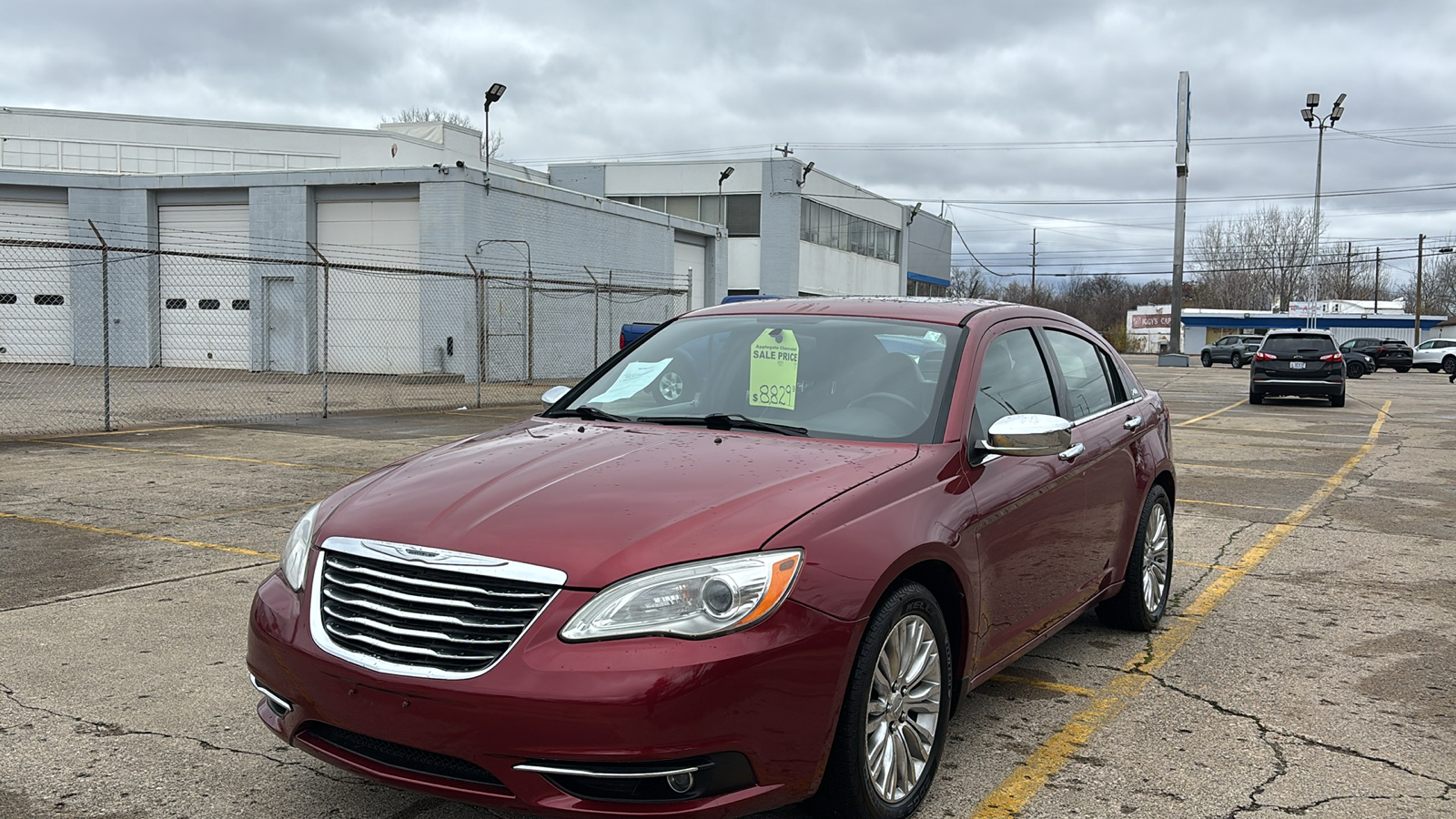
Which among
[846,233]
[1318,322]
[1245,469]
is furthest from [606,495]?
[1318,322]

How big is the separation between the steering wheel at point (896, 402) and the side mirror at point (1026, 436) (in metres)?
0.23

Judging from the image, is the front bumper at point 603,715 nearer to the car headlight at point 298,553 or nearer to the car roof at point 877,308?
A: the car headlight at point 298,553

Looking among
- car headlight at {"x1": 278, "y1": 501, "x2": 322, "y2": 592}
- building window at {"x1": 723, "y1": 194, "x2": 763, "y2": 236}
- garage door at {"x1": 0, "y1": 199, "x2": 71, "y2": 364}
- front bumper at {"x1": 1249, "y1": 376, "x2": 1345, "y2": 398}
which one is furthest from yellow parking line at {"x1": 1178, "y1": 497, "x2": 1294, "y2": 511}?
building window at {"x1": 723, "y1": 194, "x2": 763, "y2": 236}

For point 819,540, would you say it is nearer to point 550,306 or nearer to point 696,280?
point 550,306

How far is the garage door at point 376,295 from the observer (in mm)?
26562

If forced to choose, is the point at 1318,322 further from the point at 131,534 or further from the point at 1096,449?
the point at 131,534

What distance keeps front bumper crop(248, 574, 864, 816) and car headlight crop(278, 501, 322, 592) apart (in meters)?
0.35

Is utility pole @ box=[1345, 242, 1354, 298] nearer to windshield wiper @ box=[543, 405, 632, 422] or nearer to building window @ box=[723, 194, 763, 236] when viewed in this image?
building window @ box=[723, 194, 763, 236]

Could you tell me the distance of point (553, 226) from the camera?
28.9m

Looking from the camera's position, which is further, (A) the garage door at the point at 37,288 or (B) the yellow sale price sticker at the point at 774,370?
(A) the garage door at the point at 37,288

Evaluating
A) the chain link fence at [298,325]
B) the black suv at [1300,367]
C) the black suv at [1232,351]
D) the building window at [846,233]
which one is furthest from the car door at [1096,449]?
the black suv at [1232,351]

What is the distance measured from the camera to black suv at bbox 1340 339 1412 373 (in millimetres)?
47344

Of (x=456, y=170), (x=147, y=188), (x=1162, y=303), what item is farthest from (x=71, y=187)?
(x=1162, y=303)

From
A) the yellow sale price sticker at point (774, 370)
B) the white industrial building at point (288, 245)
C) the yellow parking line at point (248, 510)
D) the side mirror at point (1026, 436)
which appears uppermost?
the white industrial building at point (288, 245)
